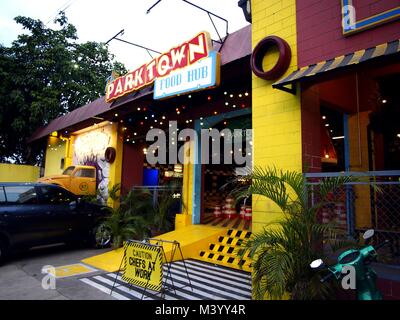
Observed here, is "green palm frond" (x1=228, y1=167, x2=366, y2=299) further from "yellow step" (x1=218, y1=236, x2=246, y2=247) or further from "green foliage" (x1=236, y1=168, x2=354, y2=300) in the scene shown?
"yellow step" (x1=218, y1=236, x2=246, y2=247)

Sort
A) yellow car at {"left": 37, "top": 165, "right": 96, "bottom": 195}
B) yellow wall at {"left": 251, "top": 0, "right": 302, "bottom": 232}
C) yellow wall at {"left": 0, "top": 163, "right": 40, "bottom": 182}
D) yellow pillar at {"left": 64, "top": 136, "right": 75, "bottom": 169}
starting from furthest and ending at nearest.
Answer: yellow wall at {"left": 0, "top": 163, "right": 40, "bottom": 182} < yellow pillar at {"left": 64, "top": 136, "right": 75, "bottom": 169} < yellow car at {"left": 37, "top": 165, "right": 96, "bottom": 195} < yellow wall at {"left": 251, "top": 0, "right": 302, "bottom": 232}

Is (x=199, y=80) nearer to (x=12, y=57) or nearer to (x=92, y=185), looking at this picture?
(x=92, y=185)

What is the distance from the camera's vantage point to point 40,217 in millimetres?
7328

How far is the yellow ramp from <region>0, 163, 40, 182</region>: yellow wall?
43.8ft

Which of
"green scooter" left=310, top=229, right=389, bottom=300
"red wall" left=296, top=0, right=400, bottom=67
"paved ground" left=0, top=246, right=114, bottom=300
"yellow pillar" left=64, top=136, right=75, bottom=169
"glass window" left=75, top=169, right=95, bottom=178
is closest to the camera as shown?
"green scooter" left=310, top=229, right=389, bottom=300

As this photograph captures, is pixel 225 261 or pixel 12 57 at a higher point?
pixel 12 57

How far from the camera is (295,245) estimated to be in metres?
3.76

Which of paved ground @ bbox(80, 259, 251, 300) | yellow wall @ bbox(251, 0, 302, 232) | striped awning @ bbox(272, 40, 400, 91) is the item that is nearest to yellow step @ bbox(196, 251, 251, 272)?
paved ground @ bbox(80, 259, 251, 300)

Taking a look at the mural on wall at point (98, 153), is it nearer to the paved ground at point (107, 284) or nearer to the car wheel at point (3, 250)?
the car wheel at point (3, 250)

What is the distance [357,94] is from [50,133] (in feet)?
46.4

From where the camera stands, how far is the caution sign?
14.9ft

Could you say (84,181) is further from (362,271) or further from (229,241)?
(362,271)

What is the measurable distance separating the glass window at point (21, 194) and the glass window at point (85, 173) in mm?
4842
